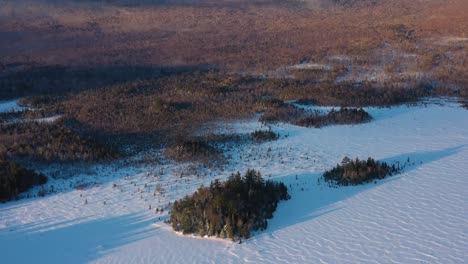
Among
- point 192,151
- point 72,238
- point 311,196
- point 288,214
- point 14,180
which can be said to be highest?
point 192,151

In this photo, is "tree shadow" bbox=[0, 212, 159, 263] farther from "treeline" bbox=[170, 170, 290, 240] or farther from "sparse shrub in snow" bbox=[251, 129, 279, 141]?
"sparse shrub in snow" bbox=[251, 129, 279, 141]

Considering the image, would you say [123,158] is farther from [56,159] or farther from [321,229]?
[321,229]

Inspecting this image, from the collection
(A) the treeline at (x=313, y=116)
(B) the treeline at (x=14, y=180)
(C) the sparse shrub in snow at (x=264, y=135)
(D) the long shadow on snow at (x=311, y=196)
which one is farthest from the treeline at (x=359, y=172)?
(B) the treeline at (x=14, y=180)

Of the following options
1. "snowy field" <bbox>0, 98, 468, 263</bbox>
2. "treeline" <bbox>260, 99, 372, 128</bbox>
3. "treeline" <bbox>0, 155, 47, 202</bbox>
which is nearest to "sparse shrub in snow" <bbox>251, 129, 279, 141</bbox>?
"snowy field" <bbox>0, 98, 468, 263</bbox>

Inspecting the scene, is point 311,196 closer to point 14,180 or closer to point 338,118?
point 338,118

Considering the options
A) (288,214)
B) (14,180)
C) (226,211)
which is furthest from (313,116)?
(14,180)

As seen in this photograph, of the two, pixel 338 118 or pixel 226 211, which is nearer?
pixel 226 211
